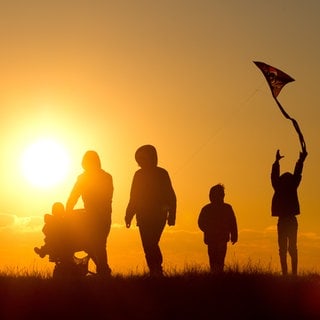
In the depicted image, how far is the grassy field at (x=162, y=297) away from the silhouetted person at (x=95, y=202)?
74.8 inches

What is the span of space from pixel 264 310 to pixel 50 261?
196 inches

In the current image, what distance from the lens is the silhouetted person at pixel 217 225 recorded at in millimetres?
17734

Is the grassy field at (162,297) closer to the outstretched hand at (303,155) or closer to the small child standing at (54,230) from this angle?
the small child standing at (54,230)

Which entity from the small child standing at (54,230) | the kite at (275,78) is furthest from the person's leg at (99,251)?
the kite at (275,78)

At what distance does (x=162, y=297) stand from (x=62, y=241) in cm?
385

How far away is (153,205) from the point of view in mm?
16516

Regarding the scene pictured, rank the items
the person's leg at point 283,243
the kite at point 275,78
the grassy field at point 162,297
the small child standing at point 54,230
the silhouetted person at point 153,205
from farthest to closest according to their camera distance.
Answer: the kite at point 275,78
the person's leg at point 283,243
the small child standing at point 54,230
the silhouetted person at point 153,205
the grassy field at point 162,297

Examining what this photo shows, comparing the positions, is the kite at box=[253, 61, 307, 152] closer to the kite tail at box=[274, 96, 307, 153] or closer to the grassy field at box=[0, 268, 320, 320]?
the kite tail at box=[274, 96, 307, 153]

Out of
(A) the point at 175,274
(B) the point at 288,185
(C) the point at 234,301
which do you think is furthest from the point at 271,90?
(C) the point at 234,301

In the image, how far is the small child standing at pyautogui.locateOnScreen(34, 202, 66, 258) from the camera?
1662cm

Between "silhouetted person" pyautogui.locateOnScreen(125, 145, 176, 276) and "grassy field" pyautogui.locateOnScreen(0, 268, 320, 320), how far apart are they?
4.66 feet

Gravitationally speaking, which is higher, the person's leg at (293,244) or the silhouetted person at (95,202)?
the silhouetted person at (95,202)

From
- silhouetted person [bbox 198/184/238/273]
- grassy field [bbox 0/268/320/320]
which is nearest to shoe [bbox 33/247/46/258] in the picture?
grassy field [bbox 0/268/320/320]

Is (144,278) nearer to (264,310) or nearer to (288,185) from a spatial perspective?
(264,310)
